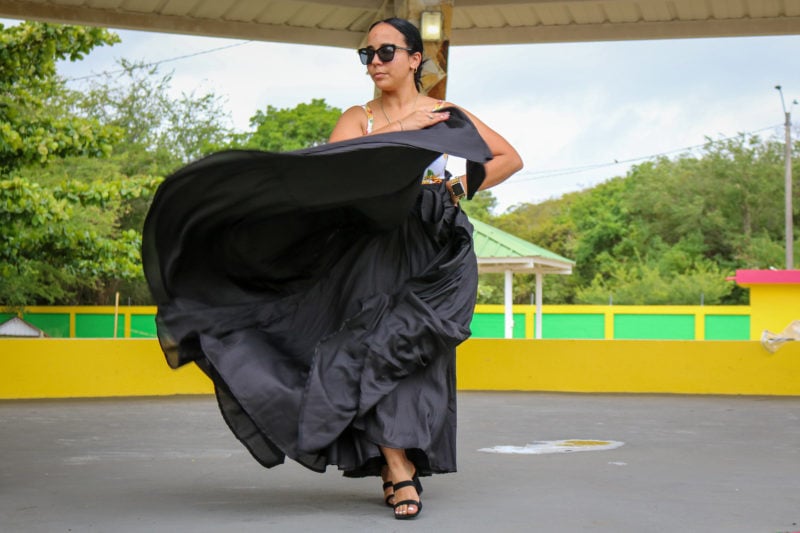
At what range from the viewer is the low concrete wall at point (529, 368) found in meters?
9.65

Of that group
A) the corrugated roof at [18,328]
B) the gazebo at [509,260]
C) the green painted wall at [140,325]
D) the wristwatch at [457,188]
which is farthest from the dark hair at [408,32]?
the green painted wall at [140,325]

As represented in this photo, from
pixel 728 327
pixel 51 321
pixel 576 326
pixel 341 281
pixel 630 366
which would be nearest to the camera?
pixel 341 281

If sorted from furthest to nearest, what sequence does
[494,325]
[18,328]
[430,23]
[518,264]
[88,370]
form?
[494,325], [18,328], [518,264], [88,370], [430,23]

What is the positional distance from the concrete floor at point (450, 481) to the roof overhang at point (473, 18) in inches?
145

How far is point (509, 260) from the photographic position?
2167 centimetres

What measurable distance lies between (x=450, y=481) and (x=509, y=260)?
55.6ft

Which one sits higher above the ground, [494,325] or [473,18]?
[473,18]

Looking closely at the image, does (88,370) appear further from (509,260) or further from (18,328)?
(18,328)

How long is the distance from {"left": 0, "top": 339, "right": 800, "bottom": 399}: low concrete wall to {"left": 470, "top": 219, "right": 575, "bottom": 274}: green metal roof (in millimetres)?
10486

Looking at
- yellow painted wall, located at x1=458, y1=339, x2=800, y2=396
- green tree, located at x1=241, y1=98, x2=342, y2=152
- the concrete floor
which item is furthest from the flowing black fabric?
green tree, located at x1=241, y1=98, x2=342, y2=152

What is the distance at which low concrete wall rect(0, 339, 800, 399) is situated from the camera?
9648 mm

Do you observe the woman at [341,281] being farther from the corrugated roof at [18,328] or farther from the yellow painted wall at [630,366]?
the corrugated roof at [18,328]

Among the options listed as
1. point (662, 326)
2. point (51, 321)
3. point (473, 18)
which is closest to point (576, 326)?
point (662, 326)

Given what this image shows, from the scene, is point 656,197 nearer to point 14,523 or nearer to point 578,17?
point 578,17
